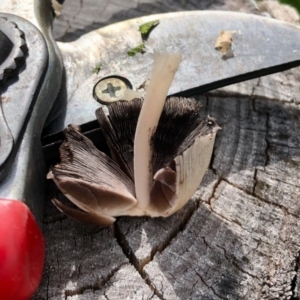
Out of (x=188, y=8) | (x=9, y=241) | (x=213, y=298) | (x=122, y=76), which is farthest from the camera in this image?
(x=188, y=8)

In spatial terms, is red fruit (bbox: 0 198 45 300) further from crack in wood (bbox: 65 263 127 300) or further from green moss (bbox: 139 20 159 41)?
green moss (bbox: 139 20 159 41)

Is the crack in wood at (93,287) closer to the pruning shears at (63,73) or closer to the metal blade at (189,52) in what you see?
the pruning shears at (63,73)

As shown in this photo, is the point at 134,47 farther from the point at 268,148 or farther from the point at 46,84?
the point at 268,148

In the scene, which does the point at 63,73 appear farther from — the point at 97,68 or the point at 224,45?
the point at 224,45

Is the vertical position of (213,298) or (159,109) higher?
(159,109)

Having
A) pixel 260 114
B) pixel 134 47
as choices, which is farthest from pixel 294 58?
pixel 134 47

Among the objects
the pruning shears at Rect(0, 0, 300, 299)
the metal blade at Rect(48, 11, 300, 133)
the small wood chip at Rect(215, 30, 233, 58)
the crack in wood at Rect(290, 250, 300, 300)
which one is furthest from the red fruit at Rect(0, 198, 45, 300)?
the small wood chip at Rect(215, 30, 233, 58)
